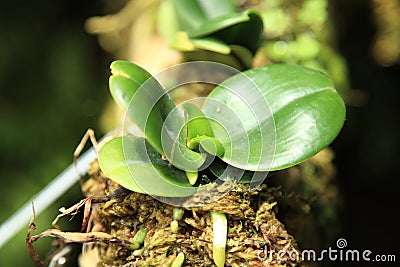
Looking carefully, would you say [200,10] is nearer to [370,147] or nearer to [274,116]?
[274,116]

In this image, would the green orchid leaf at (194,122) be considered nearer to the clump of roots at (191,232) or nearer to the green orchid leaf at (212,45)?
the clump of roots at (191,232)

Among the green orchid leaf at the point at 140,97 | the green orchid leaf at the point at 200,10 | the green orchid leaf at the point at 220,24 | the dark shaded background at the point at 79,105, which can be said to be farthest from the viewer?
the dark shaded background at the point at 79,105


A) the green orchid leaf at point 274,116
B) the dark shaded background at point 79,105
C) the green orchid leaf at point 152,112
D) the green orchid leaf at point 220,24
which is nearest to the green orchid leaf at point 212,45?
the green orchid leaf at point 220,24

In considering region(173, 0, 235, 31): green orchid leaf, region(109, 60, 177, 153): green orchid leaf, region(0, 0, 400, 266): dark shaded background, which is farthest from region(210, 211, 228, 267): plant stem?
region(0, 0, 400, 266): dark shaded background

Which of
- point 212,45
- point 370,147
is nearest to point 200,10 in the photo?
point 212,45

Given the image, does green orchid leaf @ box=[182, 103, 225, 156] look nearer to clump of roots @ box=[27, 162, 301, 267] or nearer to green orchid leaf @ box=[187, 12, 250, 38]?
clump of roots @ box=[27, 162, 301, 267]

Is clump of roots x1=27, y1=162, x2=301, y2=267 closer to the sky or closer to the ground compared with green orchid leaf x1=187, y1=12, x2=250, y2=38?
closer to the ground
